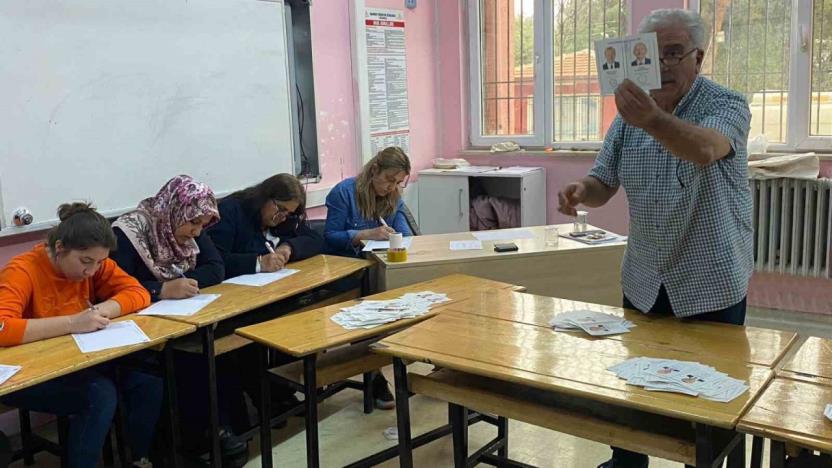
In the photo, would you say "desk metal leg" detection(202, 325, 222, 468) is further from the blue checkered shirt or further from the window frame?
the window frame

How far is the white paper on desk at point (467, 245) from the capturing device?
11.8 feet

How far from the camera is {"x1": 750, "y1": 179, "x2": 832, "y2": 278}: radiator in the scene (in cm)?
418

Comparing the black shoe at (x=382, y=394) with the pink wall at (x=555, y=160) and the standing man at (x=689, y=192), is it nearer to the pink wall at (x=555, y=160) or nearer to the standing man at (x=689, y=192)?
the standing man at (x=689, y=192)

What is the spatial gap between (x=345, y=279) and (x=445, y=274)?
0.52m

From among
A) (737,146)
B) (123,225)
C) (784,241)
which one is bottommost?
(784,241)

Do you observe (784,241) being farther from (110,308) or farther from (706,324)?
(110,308)

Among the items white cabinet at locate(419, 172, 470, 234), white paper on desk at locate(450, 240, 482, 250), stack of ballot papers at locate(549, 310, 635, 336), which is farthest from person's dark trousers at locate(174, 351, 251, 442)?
white cabinet at locate(419, 172, 470, 234)

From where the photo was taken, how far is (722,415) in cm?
159

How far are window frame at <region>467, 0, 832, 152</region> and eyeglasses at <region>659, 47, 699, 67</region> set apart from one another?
2.79 metres

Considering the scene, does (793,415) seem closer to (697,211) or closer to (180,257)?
(697,211)

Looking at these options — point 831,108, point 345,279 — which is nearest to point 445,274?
point 345,279

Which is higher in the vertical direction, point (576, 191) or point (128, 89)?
point (128, 89)

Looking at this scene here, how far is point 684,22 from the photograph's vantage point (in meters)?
2.01

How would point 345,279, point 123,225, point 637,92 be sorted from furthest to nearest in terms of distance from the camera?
point 345,279 < point 123,225 < point 637,92
